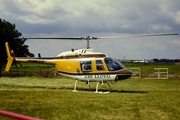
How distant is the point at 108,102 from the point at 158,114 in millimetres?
2923

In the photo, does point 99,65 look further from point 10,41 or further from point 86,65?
point 10,41

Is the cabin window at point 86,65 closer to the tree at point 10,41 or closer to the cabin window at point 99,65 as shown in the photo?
the cabin window at point 99,65

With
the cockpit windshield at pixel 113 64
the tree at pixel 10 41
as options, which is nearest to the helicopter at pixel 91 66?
the cockpit windshield at pixel 113 64

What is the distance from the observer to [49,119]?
338 inches

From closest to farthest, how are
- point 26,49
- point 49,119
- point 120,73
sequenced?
point 49,119 < point 120,73 < point 26,49

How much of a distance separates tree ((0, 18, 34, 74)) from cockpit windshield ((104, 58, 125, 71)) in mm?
25309

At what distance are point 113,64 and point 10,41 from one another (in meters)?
26.7

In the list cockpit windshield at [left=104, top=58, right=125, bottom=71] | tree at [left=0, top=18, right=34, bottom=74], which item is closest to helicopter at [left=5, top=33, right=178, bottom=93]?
cockpit windshield at [left=104, top=58, right=125, bottom=71]

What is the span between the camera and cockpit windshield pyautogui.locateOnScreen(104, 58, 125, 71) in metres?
15.8

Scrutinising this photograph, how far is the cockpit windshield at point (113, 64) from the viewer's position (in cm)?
1580

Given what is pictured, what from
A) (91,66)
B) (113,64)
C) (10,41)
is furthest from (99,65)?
(10,41)

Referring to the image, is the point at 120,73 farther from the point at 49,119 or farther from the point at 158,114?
the point at 49,119

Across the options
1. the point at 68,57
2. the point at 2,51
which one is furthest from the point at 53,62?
the point at 2,51

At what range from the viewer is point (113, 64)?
1594 centimetres
